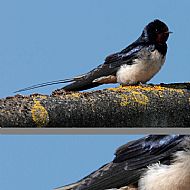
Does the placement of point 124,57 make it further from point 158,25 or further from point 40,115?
point 40,115

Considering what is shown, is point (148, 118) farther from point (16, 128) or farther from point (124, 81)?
point (124, 81)

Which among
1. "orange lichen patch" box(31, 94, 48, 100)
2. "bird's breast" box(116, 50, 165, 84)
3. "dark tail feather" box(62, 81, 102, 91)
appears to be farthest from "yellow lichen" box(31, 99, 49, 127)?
"bird's breast" box(116, 50, 165, 84)

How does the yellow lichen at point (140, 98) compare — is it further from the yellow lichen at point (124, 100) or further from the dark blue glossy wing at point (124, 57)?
the dark blue glossy wing at point (124, 57)

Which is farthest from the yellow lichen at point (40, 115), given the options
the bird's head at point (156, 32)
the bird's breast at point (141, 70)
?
the bird's head at point (156, 32)

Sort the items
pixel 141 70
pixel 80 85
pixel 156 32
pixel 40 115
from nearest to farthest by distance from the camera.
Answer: pixel 40 115 < pixel 80 85 < pixel 141 70 < pixel 156 32

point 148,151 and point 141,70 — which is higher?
point 141,70

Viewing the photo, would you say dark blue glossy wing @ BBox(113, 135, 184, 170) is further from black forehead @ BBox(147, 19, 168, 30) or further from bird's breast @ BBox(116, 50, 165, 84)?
black forehead @ BBox(147, 19, 168, 30)

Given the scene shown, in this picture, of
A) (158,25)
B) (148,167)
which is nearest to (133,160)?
(148,167)
